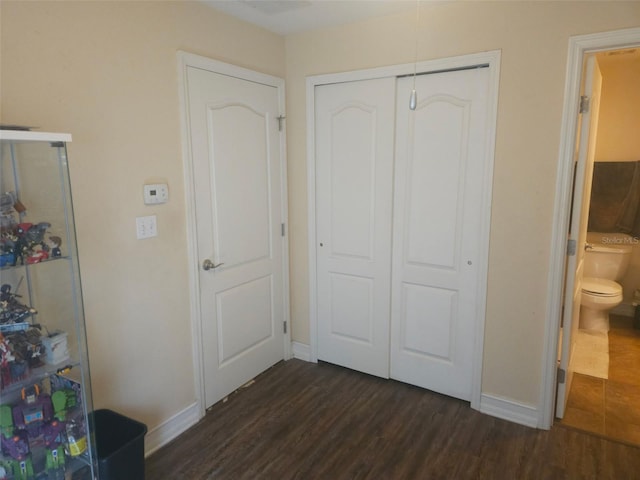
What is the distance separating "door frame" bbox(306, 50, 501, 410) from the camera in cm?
235

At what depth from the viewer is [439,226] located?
2641 millimetres

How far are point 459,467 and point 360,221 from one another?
5.16ft

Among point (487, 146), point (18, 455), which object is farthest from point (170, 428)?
point (487, 146)

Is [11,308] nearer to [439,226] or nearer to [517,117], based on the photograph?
[439,226]

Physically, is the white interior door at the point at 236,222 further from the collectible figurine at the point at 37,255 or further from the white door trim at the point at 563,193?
the white door trim at the point at 563,193

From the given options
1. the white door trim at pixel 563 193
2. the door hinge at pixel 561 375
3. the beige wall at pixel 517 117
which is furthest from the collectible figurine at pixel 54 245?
the door hinge at pixel 561 375

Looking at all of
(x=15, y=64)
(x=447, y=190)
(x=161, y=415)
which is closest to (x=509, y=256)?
(x=447, y=190)

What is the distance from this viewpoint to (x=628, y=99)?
12.8 ft

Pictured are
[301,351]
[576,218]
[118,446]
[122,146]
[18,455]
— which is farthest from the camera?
[301,351]

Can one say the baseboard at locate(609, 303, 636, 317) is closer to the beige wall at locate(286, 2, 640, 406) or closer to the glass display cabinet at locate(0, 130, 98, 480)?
the beige wall at locate(286, 2, 640, 406)

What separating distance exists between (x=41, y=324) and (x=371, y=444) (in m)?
1.76

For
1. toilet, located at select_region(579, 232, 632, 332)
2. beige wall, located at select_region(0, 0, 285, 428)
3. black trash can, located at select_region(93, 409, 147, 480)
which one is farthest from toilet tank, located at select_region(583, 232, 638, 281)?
black trash can, located at select_region(93, 409, 147, 480)

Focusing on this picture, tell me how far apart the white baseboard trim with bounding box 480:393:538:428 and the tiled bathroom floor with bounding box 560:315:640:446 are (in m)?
0.22

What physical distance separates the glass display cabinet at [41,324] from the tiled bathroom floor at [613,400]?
2609 millimetres
